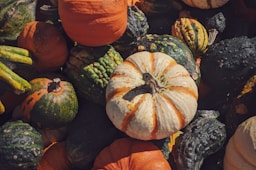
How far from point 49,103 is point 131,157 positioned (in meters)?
0.61

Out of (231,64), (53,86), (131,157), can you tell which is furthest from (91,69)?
(231,64)

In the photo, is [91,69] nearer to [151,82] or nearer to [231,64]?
[151,82]

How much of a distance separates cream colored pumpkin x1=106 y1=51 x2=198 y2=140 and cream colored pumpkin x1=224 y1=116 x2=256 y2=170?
32cm

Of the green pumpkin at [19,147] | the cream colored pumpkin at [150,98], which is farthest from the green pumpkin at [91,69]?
the green pumpkin at [19,147]

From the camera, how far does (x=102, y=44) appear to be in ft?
11.7

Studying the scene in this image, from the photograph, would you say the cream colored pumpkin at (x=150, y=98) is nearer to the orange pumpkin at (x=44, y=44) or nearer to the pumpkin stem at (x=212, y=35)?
the orange pumpkin at (x=44, y=44)

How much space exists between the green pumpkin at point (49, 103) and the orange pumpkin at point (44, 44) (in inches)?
5.5

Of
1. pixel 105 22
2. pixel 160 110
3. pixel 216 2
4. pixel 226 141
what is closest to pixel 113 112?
pixel 160 110

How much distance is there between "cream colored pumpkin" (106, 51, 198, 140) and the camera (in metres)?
3.27

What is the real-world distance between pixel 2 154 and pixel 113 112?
727 millimetres

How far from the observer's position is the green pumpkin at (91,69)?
3561 mm

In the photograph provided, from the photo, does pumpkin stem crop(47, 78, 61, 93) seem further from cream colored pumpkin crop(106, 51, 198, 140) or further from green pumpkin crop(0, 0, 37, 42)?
green pumpkin crop(0, 0, 37, 42)

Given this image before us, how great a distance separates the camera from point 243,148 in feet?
10.9

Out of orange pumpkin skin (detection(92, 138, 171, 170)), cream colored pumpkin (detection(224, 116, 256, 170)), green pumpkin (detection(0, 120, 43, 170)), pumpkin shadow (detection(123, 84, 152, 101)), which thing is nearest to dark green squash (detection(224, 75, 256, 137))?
cream colored pumpkin (detection(224, 116, 256, 170))
